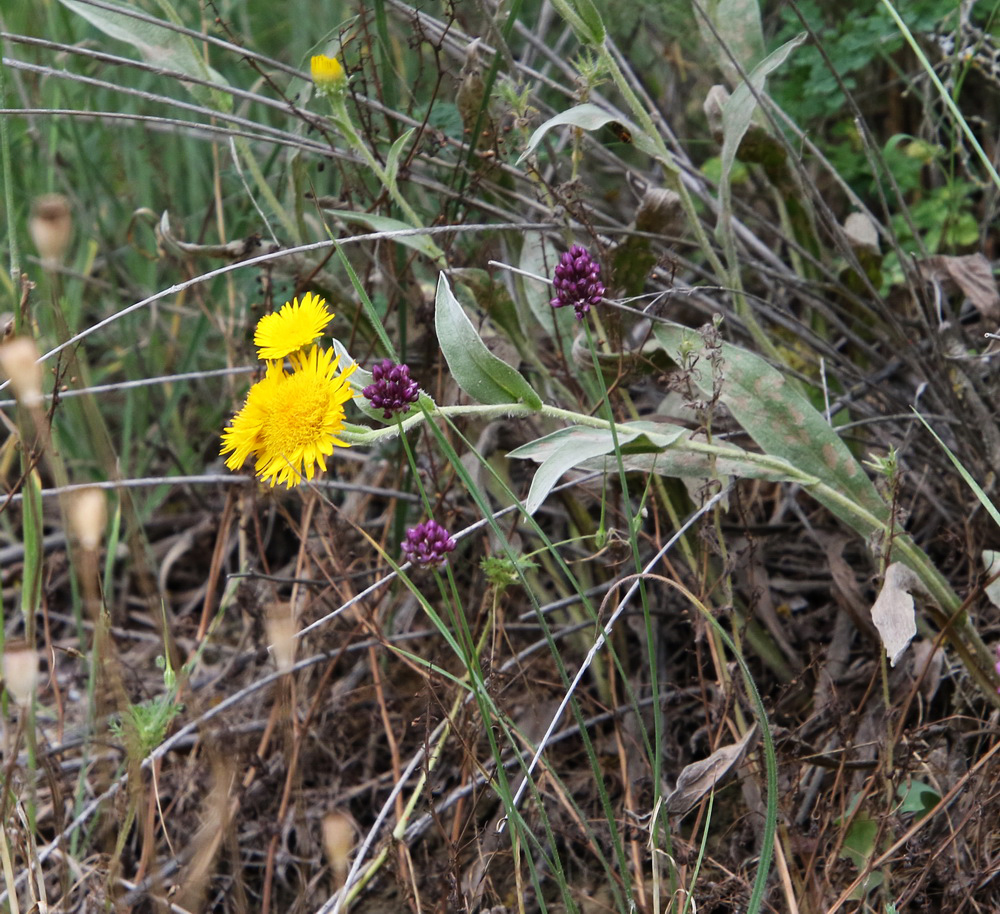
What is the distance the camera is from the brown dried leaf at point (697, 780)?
91cm

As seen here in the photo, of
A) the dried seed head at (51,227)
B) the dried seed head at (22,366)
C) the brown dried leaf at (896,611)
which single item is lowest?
the brown dried leaf at (896,611)

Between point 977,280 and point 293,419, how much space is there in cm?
94

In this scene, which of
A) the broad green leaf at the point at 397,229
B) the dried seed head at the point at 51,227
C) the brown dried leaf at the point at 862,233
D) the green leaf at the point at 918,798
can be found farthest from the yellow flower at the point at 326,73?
the green leaf at the point at 918,798

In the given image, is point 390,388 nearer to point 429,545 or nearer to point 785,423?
point 429,545

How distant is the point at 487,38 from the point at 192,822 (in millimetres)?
1155

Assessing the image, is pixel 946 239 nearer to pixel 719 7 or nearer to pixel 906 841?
pixel 719 7

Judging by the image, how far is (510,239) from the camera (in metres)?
1.31

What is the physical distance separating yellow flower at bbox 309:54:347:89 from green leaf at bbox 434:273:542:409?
229mm

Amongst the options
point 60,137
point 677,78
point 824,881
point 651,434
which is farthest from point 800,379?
point 60,137

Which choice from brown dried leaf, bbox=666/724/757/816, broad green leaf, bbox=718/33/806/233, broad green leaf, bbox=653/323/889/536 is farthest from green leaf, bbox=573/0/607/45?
brown dried leaf, bbox=666/724/757/816

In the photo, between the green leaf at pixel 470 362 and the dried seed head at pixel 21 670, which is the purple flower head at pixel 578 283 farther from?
the dried seed head at pixel 21 670

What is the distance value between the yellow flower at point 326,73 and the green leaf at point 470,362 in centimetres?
23

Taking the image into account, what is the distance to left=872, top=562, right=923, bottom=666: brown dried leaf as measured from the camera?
88 centimetres

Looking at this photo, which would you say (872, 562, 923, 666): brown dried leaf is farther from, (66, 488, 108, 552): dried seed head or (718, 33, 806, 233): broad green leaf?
(66, 488, 108, 552): dried seed head
